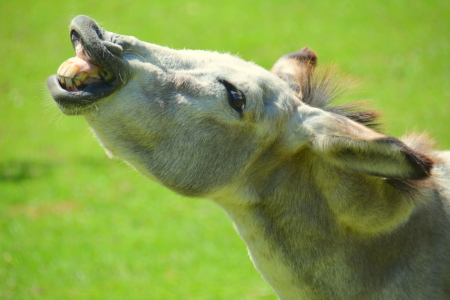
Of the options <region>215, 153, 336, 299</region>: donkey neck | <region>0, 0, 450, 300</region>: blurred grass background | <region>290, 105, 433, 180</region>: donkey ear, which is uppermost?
A: <region>290, 105, 433, 180</region>: donkey ear

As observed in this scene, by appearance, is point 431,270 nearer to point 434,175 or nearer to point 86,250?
point 434,175

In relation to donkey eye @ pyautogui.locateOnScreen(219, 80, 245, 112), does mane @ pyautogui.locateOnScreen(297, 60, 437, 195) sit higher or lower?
lower

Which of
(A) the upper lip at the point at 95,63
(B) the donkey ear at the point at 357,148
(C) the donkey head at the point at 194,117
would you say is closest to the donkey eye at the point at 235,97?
(C) the donkey head at the point at 194,117

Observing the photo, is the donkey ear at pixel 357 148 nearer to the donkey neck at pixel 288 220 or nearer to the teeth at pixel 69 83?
the donkey neck at pixel 288 220

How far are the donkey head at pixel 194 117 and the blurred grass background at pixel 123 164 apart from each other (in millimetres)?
534

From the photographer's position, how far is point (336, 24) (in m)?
14.6

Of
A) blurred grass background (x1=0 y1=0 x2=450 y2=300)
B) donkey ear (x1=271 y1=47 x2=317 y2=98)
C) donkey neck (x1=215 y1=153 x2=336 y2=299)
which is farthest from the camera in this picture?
blurred grass background (x1=0 y1=0 x2=450 y2=300)

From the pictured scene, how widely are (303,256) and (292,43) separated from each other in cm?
1126

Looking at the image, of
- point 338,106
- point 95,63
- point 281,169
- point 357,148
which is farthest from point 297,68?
point 95,63

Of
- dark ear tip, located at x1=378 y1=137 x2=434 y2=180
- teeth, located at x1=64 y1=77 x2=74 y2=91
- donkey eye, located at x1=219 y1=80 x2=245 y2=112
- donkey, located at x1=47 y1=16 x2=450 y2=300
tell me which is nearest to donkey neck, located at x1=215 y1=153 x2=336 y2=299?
donkey, located at x1=47 y1=16 x2=450 y2=300

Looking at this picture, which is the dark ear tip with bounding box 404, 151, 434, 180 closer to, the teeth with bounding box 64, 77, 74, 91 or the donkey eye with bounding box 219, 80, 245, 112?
the donkey eye with bounding box 219, 80, 245, 112

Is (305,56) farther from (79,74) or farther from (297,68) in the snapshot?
(79,74)

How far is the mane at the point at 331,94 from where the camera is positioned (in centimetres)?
371

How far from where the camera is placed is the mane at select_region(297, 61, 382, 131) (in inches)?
146
